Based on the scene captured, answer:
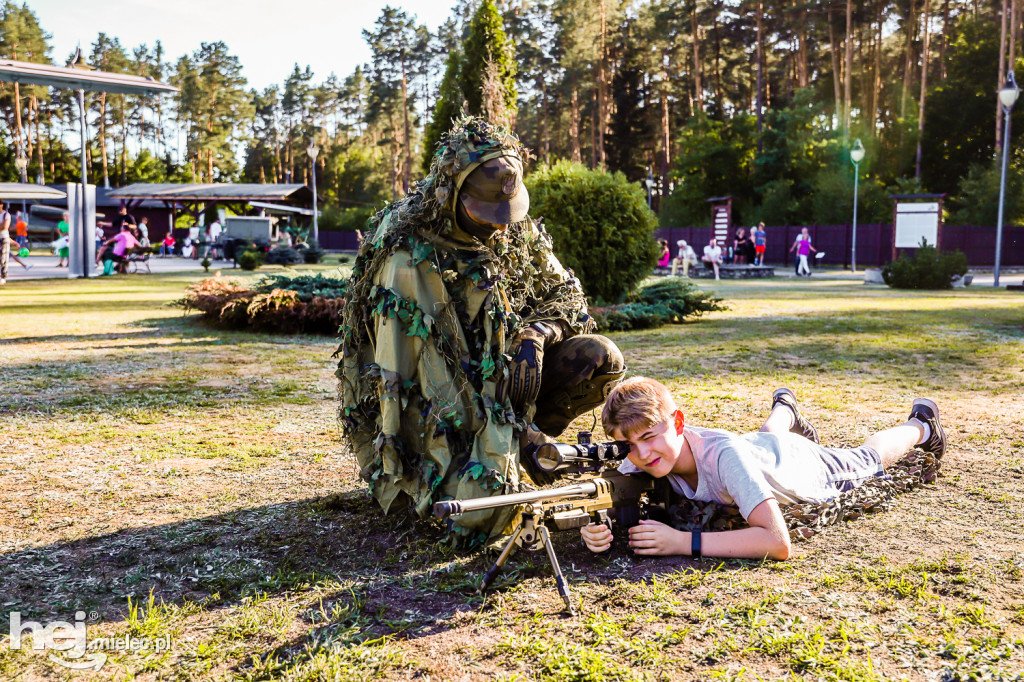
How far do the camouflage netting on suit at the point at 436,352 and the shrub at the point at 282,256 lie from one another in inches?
1054

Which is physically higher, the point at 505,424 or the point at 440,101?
the point at 440,101

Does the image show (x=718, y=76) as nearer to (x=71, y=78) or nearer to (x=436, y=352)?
(x=71, y=78)

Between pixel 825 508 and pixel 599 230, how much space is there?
9.90m

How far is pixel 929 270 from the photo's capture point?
765 inches

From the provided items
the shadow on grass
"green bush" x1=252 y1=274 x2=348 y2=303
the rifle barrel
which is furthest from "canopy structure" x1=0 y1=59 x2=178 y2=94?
the rifle barrel

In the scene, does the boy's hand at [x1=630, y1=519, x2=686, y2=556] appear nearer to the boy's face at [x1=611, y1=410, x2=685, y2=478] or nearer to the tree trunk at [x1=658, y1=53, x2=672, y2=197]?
the boy's face at [x1=611, y1=410, x2=685, y2=478]

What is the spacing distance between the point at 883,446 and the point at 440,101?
21129 mm

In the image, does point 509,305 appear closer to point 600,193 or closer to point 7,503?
point 7,503

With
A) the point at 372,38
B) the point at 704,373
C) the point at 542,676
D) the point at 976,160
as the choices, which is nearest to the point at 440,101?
the point at 704,373

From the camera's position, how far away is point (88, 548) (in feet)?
10.8

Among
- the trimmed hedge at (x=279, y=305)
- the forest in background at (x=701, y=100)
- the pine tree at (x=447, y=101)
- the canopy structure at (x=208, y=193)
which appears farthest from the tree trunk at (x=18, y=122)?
the trimmed hedge at (x=279, y=305)

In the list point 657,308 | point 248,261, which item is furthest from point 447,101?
point 657,308

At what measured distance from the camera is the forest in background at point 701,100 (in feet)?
123

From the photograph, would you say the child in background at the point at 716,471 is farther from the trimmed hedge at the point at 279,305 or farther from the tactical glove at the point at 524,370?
the trimmed hedge at the point at 279,305
